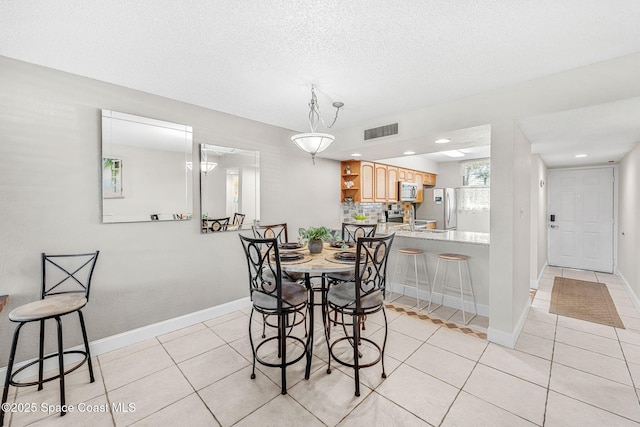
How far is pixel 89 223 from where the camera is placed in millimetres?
2408

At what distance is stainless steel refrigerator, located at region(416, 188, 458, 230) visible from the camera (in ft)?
20.8

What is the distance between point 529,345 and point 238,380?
2.69 m

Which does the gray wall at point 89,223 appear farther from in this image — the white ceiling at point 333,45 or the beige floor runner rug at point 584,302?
the beige floor runner rug at point 584,302

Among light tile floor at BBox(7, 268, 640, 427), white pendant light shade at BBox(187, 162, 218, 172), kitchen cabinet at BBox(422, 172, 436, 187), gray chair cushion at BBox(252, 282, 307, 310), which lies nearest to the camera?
light tile floor at BBox(7, 268, 640, 427)

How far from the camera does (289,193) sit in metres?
4.03

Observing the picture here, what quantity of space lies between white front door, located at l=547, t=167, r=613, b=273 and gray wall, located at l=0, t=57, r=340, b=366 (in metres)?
6.28

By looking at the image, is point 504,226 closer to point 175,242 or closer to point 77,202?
point 175,242

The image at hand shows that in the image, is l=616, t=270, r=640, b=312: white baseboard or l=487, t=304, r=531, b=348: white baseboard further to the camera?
l=616, t=270, r=640, b=312: white baseboard

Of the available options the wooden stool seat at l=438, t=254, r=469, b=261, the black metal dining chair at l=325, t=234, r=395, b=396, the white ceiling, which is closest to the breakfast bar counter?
the wooden stool seat at l=438, t=254, r=469, b=261

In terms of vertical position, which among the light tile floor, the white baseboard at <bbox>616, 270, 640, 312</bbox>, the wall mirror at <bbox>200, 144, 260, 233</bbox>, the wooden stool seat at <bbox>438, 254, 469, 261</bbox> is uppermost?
the wall mirror at <bbox>200, 144, 260, 233</bbox>

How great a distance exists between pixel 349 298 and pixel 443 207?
5085 mm

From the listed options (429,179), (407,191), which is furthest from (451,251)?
(429,179)

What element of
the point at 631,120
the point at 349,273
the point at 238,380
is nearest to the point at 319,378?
the point at 238,380

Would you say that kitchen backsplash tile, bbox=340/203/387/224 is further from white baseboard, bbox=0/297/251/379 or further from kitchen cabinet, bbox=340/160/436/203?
white baseboard, bbox=0/297/251/379
